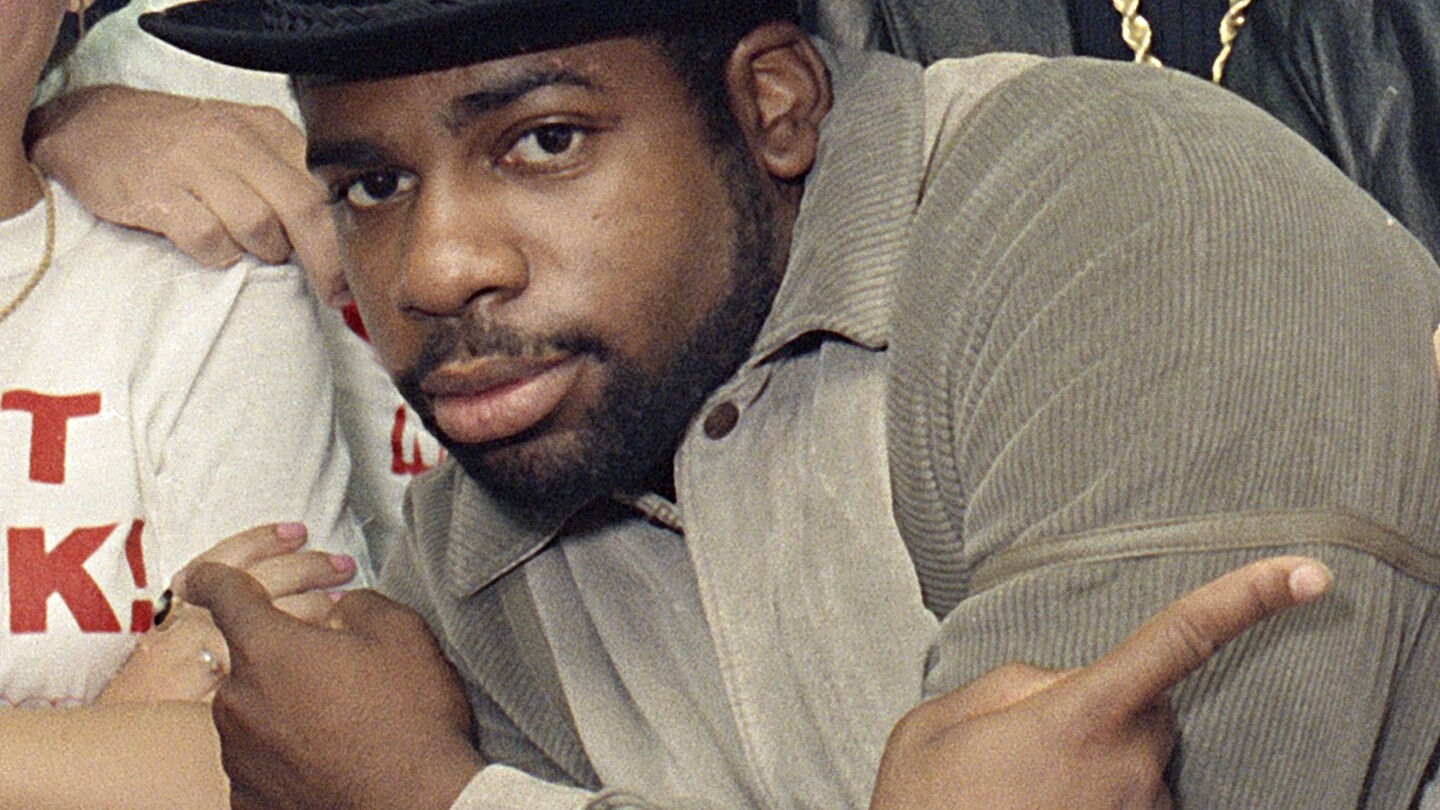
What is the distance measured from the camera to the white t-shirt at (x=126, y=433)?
1.15 metres

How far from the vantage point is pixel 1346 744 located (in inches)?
27.9

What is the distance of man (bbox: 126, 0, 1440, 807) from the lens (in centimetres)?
70

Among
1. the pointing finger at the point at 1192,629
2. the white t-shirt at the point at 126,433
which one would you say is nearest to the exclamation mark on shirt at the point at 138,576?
the white t-shirt at the point at 126,433

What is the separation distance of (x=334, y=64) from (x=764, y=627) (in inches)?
12.3

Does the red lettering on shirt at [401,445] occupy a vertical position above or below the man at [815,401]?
below

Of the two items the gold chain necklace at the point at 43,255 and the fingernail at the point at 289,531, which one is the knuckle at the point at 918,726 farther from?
the gold chain necklace at the point at 43,255

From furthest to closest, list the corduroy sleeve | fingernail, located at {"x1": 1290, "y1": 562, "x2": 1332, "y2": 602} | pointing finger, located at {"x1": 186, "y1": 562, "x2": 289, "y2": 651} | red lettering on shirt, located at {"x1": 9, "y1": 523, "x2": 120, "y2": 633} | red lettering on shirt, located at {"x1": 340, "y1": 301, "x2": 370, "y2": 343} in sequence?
red lettering on shirt, located at {"x1": 340, "y1": 301, "x2": 370, "y2": 343} < red lettering on shirt, located at {"x1": 9, "y1": 523, "x2": 120, "y2": 633} < pointing finger, located at {"x1": 186, "y1": 562, "x2": 289, "y2": 651} < the corduroy sleeve < fingernail, located at {"x1": 1290, "y1": 562, "x2": 1332, "y2": 602}

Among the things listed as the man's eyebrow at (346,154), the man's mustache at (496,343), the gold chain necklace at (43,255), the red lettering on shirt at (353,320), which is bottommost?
the red lettering on shirt at (353,320)

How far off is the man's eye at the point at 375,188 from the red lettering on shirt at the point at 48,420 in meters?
0.32

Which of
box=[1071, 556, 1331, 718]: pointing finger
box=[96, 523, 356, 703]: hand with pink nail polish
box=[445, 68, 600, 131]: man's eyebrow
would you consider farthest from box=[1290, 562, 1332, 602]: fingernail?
box=[96, 523, 356, 703]: hand with pink nail polish

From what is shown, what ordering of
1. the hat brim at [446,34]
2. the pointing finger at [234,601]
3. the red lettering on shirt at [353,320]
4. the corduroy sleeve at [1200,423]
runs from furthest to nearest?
the red lettering on shirt at [353,320] → the pointing finger at [234,601] → the hat brim at [446,34] → the corduroy sleeve at [1200,423]

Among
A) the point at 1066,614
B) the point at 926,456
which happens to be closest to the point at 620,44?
the point at 926,456

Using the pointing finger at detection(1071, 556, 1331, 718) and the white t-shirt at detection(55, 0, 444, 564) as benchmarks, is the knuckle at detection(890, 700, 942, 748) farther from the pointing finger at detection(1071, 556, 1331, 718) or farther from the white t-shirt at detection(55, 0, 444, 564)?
the white t-shirt at detection(55, 0, 444, 564)

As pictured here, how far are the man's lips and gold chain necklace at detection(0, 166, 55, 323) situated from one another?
1.30 feet
